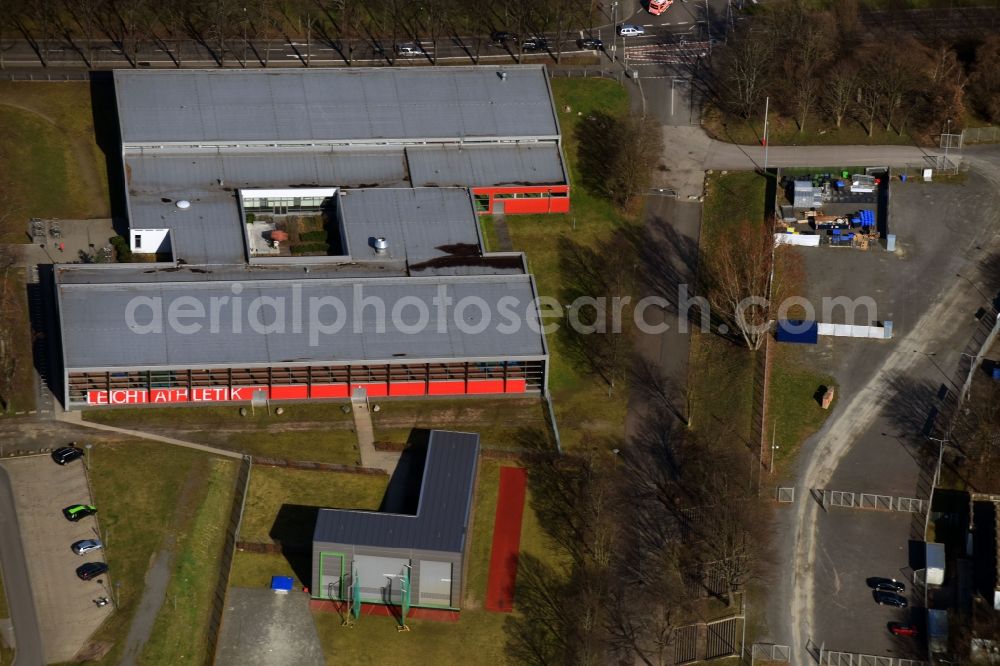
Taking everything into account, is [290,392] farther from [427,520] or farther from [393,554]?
[393,554]

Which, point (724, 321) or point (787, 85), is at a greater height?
point (787, 85)

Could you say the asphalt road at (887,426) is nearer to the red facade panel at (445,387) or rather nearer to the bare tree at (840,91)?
the bare tree at (840,91)

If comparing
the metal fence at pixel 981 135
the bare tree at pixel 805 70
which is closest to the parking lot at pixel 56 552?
the bare tree at pixel 805 70

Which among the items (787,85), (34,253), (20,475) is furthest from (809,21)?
(20,475)

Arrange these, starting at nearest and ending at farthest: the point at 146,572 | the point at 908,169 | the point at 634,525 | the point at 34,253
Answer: the point at 146,572, the point at 634,525, the point at 34,253, the point at 908,169

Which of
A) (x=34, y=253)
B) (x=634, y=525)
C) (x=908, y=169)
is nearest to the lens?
(x=634, y=525)

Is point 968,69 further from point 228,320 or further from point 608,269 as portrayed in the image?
point 228,320

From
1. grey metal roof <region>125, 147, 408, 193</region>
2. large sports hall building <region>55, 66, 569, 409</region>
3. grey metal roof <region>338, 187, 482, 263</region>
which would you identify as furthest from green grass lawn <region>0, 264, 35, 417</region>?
grey metal roof <region>338, 187, 482, 263</region>
